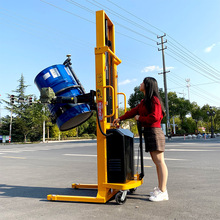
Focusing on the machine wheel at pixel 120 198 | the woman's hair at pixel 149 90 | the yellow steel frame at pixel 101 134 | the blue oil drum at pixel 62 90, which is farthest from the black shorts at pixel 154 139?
the blue oil drum at pixel 62 90

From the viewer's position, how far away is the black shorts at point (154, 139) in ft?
9.57

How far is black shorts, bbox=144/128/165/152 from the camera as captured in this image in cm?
292

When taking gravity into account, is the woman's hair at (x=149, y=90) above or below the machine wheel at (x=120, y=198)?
above

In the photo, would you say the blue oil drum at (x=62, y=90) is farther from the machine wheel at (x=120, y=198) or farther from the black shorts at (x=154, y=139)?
the machine wheel at (x=120, y=198)

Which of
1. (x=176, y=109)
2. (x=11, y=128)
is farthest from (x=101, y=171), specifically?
(x=11, y=128)

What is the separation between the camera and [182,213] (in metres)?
2.43

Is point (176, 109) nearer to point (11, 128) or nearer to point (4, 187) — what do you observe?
point (11, 128)

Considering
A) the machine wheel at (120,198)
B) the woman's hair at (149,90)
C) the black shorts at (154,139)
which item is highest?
the woman's hair at (149,90)

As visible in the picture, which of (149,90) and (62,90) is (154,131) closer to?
(149,90)

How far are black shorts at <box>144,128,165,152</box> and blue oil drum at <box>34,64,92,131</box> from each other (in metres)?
1.10

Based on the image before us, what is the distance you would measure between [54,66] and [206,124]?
72.8 metres

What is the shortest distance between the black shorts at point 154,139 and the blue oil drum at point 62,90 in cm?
110

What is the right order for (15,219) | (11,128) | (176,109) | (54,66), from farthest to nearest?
(11,128) < (176,109) < (54,66) < (15,219)

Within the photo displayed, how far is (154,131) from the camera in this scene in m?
2.98
